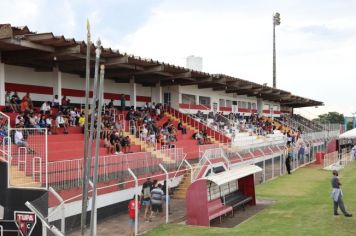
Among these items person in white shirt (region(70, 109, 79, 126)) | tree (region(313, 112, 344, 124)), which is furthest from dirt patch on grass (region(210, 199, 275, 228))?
tree (region(313, 112, 344, 124))

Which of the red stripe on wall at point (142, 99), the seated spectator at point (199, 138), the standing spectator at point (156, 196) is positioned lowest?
the standing spectator at point (156, 196)

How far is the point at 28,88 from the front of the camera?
25.0 m

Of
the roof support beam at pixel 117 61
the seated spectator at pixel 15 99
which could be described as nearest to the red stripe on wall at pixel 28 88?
the seated spectator at pixel 15 99

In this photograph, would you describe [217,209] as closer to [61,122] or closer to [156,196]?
[156,196]

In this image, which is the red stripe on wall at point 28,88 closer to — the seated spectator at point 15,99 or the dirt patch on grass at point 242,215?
the seated spectator at point 15,99

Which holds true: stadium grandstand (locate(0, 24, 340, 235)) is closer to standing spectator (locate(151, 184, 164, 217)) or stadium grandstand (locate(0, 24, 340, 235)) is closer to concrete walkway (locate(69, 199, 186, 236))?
concrete walkway (locate(69, 199, 186, 236))

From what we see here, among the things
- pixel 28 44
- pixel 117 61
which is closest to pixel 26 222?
pixel 28 44

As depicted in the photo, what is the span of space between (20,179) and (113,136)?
25.2ft

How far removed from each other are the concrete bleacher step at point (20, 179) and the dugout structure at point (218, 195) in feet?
15.5

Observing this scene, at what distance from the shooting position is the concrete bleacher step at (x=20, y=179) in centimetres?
1407

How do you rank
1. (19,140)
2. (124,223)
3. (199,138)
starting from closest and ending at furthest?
1. (19,140)
2. (124,223)
3. (199,138)

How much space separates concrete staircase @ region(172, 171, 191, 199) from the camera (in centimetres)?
2156

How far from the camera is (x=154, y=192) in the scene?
16.7m

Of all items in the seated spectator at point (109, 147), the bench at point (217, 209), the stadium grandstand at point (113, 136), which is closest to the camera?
the stadium grandstand at point (113, 136)
